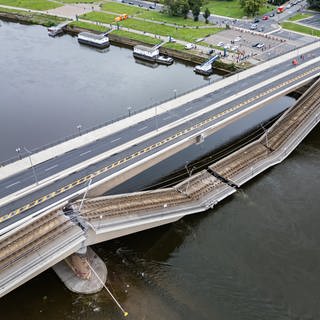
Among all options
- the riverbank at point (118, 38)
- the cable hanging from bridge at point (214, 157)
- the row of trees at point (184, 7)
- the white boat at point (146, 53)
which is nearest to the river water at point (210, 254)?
the cable hanging from bridge at point (214, 157)

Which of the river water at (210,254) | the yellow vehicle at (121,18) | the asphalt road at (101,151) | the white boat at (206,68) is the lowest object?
the river water at (210,254)

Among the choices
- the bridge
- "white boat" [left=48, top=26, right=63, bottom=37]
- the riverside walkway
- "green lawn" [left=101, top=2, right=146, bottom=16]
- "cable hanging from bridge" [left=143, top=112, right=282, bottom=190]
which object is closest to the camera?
the riverside walkway

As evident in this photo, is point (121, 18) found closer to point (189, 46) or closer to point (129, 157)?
point (189, 46)

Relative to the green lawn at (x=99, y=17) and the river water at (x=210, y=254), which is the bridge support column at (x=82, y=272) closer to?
the river water at (x=210, y=254)

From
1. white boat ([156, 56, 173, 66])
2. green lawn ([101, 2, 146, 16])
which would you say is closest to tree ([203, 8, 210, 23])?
white boat ([156, 56, 173, 66])

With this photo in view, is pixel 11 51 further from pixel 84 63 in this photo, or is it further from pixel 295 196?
pixel 295 196

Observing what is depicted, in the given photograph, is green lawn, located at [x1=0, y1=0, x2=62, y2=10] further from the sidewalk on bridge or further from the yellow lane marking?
the yellow lane marking

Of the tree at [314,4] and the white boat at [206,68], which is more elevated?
the tree at [314,4]
